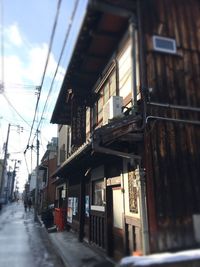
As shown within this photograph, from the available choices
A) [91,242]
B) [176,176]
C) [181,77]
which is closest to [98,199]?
[91,242]

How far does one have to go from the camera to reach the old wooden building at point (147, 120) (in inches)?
271

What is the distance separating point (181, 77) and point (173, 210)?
3.57m

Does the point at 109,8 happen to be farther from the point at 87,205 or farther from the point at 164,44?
the point at 87,205

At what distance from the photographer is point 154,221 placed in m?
6.63

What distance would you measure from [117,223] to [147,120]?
146 inches

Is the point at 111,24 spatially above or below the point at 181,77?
above

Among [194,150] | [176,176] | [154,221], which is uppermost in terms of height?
[194,150]

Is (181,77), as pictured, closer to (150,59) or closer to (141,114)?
(150,59)

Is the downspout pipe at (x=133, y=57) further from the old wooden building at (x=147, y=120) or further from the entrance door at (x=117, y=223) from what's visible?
the entrance door at (x=117, y=223)

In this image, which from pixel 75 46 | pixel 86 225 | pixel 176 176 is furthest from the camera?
pixel 86 225

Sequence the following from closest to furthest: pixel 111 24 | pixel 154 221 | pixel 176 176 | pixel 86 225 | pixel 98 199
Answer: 1. pixel 154 221
2. pixel 176 176
3. pixel 111 24
4. pixel 98 199
5. pixel 86 225

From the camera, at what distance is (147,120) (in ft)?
23.7

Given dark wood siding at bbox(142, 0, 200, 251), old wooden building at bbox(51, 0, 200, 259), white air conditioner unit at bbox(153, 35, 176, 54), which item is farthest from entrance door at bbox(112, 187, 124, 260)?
white air conditioner unit at bbox(153, 35, 176, 54)

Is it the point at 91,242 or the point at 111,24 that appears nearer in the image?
the point at 111,24
